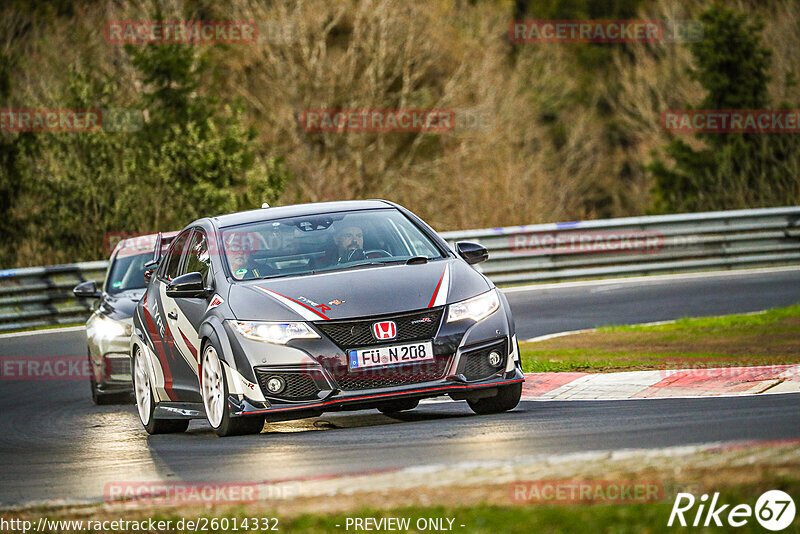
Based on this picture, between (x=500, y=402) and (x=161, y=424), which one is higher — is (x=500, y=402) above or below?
above

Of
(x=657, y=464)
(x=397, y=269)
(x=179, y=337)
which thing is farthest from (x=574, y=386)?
(x=657, y=464)

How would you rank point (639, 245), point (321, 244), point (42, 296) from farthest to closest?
1. point (639, 245)
2. point (42, 296)
3. point (321, 244)

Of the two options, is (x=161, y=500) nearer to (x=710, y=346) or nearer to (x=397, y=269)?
(x=397, y=269)

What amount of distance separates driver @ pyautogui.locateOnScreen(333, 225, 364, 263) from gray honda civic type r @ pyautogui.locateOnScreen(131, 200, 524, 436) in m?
0.01

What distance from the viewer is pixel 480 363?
30.7ft

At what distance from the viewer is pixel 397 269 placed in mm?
→ 9695

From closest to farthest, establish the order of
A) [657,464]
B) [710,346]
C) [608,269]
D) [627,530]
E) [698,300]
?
[627,530], [657,464], [710,346], [698,300], [608,269]

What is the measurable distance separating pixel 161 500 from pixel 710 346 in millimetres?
9070

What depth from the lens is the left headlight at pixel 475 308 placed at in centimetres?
925

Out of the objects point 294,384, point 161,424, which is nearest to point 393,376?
point 294,384

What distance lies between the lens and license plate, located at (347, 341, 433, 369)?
8992 mm

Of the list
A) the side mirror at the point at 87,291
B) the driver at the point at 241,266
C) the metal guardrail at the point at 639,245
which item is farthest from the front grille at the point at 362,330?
the metal guardrail at the point at 639,245

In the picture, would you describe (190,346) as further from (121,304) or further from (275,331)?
(121,304)

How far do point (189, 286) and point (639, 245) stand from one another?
1485 centimetres
